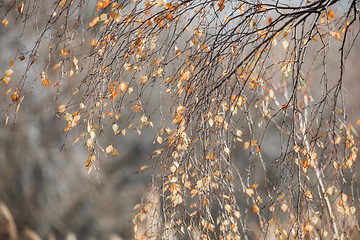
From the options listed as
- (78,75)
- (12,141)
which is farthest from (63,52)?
(12,141)

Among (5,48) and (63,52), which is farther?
(5,48)

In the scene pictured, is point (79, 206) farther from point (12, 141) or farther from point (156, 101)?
point (156, 101)

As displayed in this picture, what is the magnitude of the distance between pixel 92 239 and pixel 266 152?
4.53 ft

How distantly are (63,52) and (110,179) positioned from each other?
165 centimetres

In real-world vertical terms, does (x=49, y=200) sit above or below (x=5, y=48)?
below

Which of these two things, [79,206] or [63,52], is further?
[79,206]

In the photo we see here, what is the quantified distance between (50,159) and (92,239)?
0.64 m

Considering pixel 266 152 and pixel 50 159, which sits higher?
pixel 50 159

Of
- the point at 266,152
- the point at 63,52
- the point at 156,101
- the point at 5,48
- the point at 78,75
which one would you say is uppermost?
the point at 5,48

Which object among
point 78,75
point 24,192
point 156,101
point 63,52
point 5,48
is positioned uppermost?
point 5,48

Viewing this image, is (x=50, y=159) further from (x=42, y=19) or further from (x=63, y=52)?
(x=63, y=52)

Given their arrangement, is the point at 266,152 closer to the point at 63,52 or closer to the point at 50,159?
the point at 50,159

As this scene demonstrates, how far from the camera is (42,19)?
→ 2.97 meters

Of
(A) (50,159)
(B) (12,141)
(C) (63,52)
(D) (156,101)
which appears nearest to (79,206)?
(A) (50,159)
